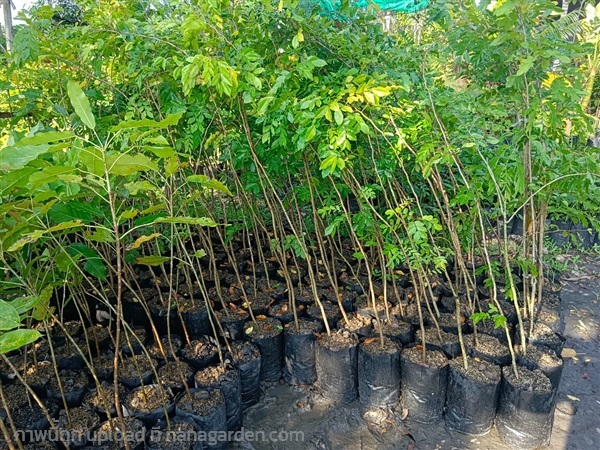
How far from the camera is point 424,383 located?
1.92 m

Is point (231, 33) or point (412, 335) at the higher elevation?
point (231, 33)

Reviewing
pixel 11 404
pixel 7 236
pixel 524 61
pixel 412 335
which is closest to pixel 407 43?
pixel 524 61

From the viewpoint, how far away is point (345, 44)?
1.69 m

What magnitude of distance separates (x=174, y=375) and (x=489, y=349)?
1391 millimetres

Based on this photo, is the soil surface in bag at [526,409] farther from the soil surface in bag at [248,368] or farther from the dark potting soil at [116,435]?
the dark potting soil at [116,435]

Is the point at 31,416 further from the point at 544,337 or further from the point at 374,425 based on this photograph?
the point at 544,337

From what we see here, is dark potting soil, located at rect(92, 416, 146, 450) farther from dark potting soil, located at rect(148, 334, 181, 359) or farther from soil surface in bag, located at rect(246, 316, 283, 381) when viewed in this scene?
soil surface in bag, located at rect(246, 316, 283, 381)

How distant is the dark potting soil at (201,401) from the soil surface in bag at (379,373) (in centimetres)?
66

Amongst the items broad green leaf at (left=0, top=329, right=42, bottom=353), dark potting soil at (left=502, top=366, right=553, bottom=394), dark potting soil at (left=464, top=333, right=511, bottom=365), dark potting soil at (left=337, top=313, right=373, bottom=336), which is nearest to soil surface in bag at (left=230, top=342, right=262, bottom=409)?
dark potting soil at (left=337, top=313, right=373, bottom=336)

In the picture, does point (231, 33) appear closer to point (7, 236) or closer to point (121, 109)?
point (121, 109)

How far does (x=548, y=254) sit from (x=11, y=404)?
3295mm

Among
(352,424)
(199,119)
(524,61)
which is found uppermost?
(524,61)

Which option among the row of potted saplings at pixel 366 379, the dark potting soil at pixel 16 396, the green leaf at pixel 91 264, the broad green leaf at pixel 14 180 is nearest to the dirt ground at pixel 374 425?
the row of potted saplings at pixel 366 379

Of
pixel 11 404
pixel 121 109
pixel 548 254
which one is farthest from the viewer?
pixel 548 254
